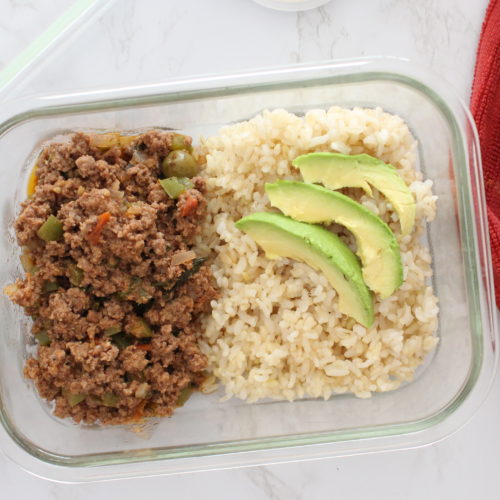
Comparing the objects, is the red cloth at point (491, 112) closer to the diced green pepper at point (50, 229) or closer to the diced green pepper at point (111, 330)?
the diced green pepper at point (111, 330)

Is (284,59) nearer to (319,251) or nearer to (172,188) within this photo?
(172,188)

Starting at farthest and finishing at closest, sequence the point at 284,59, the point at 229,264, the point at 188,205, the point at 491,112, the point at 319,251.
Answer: the point at 284,59
the point at 491,112
the point at 229,264
the point at 188,205
the point at 319,251

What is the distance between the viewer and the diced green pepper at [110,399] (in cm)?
244

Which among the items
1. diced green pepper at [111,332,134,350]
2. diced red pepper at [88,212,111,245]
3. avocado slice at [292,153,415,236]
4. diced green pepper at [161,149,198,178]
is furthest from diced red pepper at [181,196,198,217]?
diced green pepper at [111,332,134,350]

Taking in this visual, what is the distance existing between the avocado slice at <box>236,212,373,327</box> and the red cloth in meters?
0.65

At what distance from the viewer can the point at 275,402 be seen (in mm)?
2605

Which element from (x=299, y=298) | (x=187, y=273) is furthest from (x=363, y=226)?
(x=187, y=273)

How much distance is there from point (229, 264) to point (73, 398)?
0.73m

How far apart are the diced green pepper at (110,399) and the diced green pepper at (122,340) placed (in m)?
0.17

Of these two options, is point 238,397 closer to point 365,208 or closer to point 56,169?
point 365,208

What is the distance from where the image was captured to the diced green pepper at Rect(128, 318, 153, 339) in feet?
8.01

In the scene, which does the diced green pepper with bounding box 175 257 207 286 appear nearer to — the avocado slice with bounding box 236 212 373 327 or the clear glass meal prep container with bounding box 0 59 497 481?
the avocado slice with bounding box 236 212 373 327

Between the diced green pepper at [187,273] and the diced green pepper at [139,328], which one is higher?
the diced green pepper at [187,273]

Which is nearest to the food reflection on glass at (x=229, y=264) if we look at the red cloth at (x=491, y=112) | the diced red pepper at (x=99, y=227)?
the diced red pepper at (x=99, y=227)
